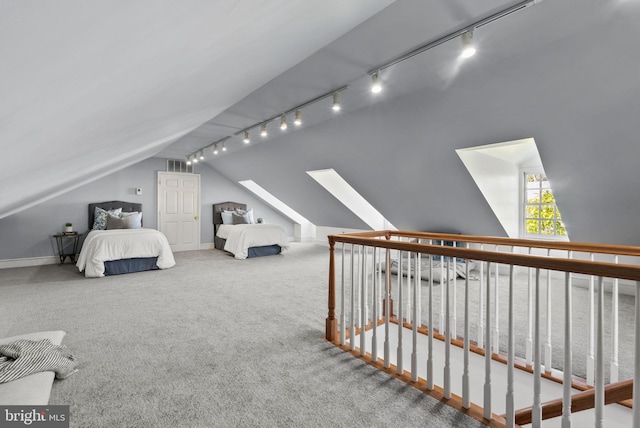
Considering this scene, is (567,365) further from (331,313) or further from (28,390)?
(28,390)

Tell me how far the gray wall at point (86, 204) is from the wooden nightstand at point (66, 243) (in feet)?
0.57

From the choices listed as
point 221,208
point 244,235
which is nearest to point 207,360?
point 244,235

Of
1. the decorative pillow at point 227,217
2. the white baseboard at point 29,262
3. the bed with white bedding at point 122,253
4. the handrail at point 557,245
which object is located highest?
the decorative pillow at point 227,217

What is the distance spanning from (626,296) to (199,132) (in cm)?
686

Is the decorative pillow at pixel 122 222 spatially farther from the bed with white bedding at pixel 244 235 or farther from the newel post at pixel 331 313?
the newel post at pixel 331 313

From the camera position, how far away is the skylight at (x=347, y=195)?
6730 mm

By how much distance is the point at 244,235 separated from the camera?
656 cm

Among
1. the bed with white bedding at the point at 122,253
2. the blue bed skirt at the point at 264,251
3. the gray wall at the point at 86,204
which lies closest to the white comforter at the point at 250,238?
the blue bed skirt at the point at 264,251

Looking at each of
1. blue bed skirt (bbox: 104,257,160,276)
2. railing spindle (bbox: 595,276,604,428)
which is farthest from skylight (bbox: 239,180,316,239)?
railing spindle (bbox: 595,276,604,428)

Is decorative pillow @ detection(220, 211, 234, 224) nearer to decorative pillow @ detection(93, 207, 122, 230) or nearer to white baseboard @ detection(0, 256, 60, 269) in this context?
decorative pillow @ detection(93, 207, 122, 230)

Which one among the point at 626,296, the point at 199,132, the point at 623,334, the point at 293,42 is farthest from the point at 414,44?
the point at 626,296

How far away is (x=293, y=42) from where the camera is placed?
1.97 m

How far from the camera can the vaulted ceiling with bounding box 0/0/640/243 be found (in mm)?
752

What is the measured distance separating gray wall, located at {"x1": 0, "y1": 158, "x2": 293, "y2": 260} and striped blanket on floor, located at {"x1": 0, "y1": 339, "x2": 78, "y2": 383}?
5301 mm
